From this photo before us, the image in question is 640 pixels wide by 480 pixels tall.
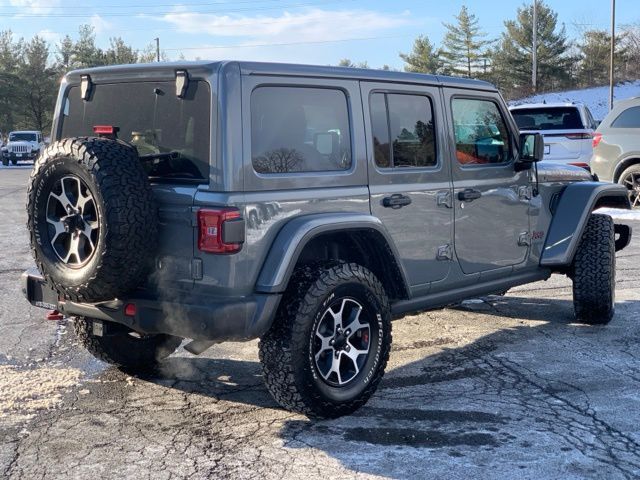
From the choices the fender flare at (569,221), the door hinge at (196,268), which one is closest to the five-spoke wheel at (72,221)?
the door hinge at (196,268)

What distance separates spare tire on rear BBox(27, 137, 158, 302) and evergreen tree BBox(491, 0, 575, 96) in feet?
207

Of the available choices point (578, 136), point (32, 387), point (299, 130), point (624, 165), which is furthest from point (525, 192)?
point (578, 136)

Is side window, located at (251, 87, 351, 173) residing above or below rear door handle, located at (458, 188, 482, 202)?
above

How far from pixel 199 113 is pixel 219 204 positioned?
51cm

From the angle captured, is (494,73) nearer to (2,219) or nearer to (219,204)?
(2,219)

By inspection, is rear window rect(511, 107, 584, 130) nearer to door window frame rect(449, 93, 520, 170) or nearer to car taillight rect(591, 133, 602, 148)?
car taillight rect(591, 133, 602, 148)

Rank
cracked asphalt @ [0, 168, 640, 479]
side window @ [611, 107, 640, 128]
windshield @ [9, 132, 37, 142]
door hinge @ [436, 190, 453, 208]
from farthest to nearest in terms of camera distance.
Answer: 1. windshield @ [9, 132, 37, 142]
2. side window @ [611, 107, 640, 128]
3. door hinge @ [436, 190, 453, 208]
4. cracked asphalt @ [0, 168, 640, 479]

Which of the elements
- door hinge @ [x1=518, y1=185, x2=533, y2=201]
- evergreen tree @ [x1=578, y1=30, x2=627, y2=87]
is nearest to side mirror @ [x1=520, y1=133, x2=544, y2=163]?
door hinge @ [x1=518, y1=185, x2=533, y2=201]

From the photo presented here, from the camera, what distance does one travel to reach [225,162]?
395 centimetres

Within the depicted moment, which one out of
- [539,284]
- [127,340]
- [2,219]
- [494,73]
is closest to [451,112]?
[127,340]

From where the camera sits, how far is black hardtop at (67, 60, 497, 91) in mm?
4085

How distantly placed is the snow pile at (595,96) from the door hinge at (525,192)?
4952 cm

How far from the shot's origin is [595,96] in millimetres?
56219

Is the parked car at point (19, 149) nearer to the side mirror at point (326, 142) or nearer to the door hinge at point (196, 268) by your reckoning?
the side mirror at point (326, 142)
